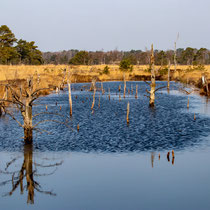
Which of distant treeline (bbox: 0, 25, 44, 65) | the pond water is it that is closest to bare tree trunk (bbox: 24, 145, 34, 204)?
the pond water

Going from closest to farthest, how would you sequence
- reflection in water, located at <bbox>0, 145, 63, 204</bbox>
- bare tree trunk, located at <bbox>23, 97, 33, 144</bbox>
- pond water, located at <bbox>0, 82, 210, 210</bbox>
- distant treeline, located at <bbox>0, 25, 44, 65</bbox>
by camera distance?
pond water, located at <bbox>0, 82, 210, 210</bbox> < reflection in water, located at <bbox>0, 145, 63, 204</bbox> < bare tree trunk, located at <bbox>23, 97, 33, 144</bbox> < distant treeline, located at <bbox>0, 25, 44, 65</bbox>

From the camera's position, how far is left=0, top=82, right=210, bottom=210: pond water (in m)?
14.9

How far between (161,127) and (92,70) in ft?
242

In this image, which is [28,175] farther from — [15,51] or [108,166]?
[15,51]

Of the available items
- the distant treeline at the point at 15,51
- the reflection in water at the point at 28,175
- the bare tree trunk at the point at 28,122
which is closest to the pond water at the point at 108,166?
the reflection in water at the point at 28,175

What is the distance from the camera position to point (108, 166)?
64.3ft

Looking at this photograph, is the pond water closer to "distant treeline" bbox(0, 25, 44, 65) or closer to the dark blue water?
the dark blue water

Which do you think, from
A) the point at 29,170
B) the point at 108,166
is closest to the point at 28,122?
the point at 29,170

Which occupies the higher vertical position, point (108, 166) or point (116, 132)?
point (116, 132)

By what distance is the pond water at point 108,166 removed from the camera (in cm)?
1494

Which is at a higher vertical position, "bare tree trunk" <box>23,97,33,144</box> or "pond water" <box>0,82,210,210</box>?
"bare tree trunk" <box>23,97,33,144</box>

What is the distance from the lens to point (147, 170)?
1895 cm

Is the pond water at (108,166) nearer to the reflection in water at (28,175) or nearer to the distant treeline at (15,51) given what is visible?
the reflection in water at (28,175)

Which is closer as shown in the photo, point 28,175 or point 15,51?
point 28,175
